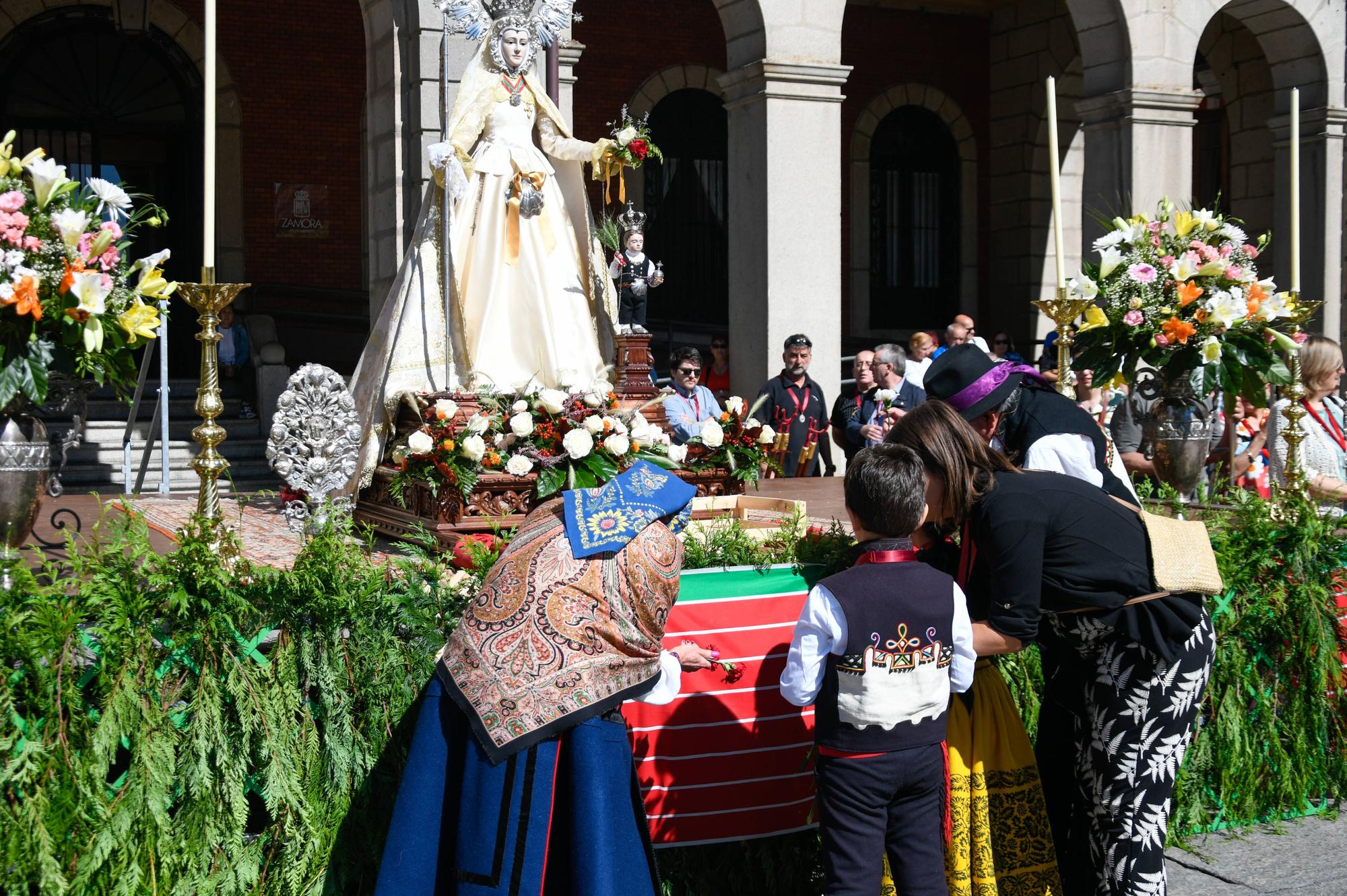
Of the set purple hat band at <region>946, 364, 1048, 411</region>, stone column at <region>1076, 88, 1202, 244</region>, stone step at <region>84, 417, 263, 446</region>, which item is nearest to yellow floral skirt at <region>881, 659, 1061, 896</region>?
purple hat band at <region>946, 364, 1048, 411</region>

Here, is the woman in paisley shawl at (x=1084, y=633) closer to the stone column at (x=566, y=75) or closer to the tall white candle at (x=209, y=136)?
the tall white candle at (x=209, y=136)

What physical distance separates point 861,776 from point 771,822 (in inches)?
31.9

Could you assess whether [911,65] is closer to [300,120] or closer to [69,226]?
[300,120]

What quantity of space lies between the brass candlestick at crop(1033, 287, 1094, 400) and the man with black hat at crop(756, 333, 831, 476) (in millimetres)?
4180

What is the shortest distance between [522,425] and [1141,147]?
7.88m

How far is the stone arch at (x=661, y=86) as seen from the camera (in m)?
15.8

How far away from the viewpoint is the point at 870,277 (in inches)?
688

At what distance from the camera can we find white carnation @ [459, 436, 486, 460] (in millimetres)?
6125

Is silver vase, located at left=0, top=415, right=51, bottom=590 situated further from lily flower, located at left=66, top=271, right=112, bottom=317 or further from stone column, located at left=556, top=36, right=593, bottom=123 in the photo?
stone column, located at left=556, top=36, right=593, bottom=123

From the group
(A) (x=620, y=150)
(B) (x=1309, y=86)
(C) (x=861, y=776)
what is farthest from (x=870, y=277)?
(C) (x=861, y=776)

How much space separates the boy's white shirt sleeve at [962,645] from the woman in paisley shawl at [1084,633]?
7cm

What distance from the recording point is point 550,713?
307 centimetres

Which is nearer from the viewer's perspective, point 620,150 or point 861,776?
point 861,776

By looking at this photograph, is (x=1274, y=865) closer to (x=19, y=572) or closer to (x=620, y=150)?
(x=19, y=572)
